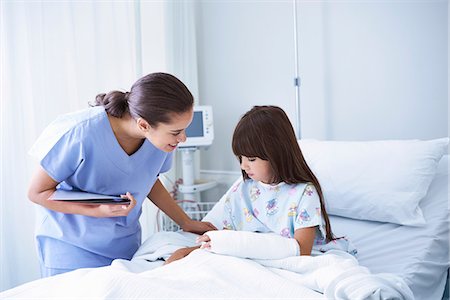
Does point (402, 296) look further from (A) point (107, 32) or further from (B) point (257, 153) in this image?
(A) point (107, 32)

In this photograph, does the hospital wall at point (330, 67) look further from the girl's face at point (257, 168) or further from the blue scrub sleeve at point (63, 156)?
the blue scrub sleeve at point (63, 156)

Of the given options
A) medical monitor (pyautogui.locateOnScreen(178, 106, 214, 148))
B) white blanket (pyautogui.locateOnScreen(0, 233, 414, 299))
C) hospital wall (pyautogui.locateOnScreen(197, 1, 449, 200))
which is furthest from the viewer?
medical monitor (pyautogui.locateOnScreen(178, 106, 214, 148))

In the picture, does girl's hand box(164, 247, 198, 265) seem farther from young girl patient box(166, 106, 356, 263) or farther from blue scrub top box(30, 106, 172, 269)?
blue scrub top box(30, 106, 172, 269)

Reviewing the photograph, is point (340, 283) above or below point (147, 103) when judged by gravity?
below

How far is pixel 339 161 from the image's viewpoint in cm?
192

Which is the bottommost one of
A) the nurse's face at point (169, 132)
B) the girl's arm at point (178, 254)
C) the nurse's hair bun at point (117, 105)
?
the girl's arm at point (178, 254)

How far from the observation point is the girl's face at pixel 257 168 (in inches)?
56.9

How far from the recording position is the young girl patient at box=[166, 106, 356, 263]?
54.5 inches

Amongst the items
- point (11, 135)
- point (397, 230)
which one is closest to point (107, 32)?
point (11, 135)

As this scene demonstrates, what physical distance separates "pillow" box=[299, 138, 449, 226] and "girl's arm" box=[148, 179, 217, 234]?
53 cm

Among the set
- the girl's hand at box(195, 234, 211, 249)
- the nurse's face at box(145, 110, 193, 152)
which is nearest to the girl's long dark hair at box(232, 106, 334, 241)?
the nurse's face at box(145, 110, 193, 152)

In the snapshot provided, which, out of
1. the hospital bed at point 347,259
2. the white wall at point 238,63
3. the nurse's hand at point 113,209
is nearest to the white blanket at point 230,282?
the hospital bed at point 347,259

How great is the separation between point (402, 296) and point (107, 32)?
71.9 inches

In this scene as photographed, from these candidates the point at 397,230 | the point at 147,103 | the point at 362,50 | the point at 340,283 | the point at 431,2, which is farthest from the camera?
the point at 362,50
